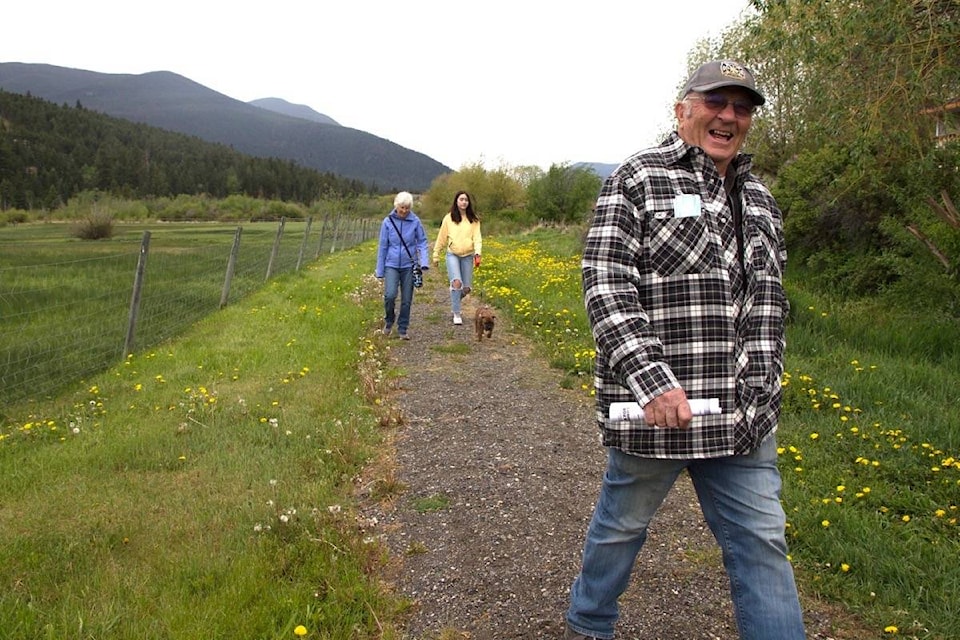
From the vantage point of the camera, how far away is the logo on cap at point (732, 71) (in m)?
2.12

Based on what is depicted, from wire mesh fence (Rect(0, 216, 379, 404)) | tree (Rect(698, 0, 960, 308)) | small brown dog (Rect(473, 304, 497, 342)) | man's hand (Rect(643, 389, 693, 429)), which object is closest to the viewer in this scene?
man's hand (Rect(643, 389, 693, 429))

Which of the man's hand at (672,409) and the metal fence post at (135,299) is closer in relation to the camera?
the man's hand at (672,409)

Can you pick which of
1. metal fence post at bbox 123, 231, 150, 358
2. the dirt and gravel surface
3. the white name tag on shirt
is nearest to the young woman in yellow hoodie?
the dirt and gravel surface

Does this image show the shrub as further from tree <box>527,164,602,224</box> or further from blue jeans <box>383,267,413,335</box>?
tree <box>527,164,602,224</box>

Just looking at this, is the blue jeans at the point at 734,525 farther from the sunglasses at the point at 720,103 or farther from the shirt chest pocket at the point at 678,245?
the sunglasses at the point at 720,103

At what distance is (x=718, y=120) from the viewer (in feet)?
7.11

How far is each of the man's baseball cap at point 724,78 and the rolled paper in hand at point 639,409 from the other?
0.98 m

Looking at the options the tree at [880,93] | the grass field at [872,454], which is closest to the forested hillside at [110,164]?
the tree at [880,93]

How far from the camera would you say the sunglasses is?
215cm

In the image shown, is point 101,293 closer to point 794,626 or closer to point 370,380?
point 370,380

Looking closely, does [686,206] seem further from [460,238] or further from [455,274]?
[455,274]

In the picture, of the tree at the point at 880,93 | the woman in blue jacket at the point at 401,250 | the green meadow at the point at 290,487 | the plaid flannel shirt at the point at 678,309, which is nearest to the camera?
the plaid flannel shirt at the point at 678,309

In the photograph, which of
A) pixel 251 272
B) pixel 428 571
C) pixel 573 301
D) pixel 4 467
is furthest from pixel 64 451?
pixel 251 272

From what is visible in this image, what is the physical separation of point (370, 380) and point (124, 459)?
243 centimetres
